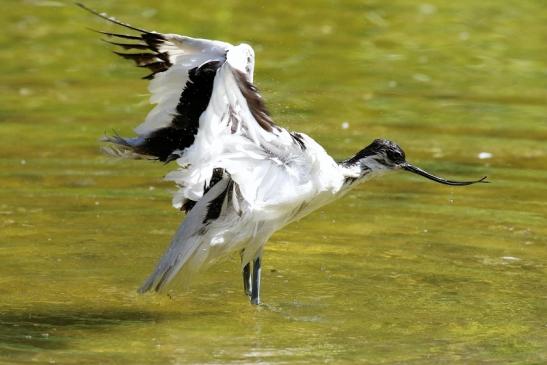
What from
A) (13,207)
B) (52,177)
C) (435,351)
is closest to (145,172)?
(52,177)

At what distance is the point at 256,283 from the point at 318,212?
2.53 m

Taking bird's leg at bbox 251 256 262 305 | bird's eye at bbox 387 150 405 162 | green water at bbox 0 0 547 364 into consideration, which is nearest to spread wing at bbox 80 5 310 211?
green water at bbox 0 0 547 364

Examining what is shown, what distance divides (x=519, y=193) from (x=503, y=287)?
102 inches

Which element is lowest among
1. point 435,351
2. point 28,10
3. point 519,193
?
point 28,10

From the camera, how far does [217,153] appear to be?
735cm

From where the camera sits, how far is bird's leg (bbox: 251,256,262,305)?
834 cm

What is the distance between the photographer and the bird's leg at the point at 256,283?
27.3 feet

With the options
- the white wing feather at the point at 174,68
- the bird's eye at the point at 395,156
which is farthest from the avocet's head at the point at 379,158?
the white wing feather at the point at 174,68

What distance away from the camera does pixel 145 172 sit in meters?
11.7

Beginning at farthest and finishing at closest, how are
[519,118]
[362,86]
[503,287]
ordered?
1. [362,86]
2. [519,118]
3. [503,287]

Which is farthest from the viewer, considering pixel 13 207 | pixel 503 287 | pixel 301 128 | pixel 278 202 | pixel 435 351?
Result: pixel 301 128

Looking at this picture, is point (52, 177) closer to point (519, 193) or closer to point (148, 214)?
point (148, 214)

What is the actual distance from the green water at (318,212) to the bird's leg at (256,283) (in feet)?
0.26

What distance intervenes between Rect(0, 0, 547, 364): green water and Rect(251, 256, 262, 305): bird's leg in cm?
8
